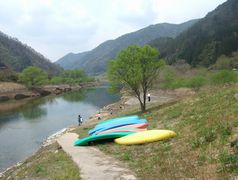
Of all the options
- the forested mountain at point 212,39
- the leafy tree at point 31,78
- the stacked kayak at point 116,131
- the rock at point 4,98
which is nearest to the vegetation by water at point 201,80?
the stacked kayak at point 116,131

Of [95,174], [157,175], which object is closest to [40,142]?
[95,174]

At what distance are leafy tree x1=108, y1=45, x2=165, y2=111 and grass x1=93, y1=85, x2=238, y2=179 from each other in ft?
64.8

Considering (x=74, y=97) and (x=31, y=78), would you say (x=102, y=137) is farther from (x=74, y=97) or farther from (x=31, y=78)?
(x=31, y=78)

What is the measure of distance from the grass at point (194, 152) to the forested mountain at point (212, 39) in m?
123

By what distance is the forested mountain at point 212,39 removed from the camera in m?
139

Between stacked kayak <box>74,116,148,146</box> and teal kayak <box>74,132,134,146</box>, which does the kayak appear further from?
teal kayak <box>74,132,134,146</box>

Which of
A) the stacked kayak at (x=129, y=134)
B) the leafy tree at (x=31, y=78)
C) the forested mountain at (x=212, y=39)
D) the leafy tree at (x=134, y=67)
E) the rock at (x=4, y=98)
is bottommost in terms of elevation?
the stacked kayak at (x=129, y=134)

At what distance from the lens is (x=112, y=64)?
41.8m

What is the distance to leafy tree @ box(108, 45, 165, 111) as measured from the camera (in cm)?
4012

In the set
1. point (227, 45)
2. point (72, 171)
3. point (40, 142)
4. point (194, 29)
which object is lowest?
point (40, 142)

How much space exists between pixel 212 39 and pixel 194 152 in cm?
15266

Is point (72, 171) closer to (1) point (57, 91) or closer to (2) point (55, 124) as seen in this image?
(2) point (55, 124)

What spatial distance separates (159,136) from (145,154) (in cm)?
252

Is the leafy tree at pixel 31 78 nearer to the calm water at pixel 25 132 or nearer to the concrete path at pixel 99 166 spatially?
the calm water at pixel 25 132
